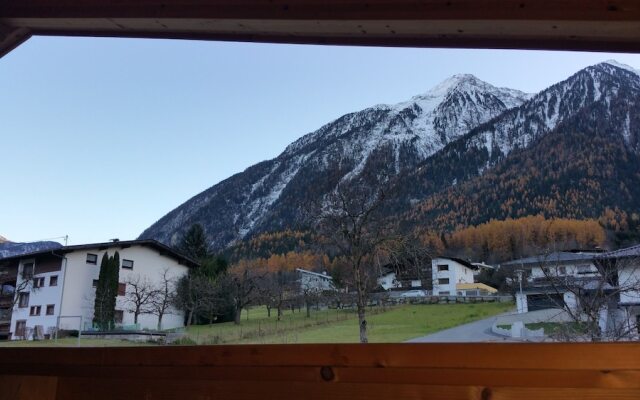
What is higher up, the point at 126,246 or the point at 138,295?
the point at 126,246

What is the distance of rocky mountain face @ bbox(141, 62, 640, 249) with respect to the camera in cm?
1533

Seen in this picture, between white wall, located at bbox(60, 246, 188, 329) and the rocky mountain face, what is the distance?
5.97 meters

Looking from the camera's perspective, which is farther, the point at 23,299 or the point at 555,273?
the point at 23,299

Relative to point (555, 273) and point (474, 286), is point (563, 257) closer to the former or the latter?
point (555, 273)

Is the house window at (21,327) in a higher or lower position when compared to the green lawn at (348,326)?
lower

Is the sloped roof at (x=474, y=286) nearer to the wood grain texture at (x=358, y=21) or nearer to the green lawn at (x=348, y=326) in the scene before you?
the green lawn at (x=348, y=326)

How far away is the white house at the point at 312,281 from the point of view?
22.6 metres

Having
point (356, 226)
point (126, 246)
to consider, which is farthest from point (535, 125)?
point (126, 246)

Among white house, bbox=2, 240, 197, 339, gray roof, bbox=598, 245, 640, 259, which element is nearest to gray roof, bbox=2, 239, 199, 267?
white house, bbox=2, 240, 197, 339

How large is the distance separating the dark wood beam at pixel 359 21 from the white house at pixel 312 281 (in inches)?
816

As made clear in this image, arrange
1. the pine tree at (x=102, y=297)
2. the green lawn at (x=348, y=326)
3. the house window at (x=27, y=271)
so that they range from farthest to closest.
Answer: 1. the house window at (x=27, y=271)
2. the pine tree at (x=102, y=297)
3. the green lawn at (x=348, y=326)

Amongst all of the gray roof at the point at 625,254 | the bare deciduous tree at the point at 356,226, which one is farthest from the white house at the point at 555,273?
the bare deciduous tree at the point at 356,226

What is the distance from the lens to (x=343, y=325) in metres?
16.5

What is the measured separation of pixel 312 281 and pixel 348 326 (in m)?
8.48
